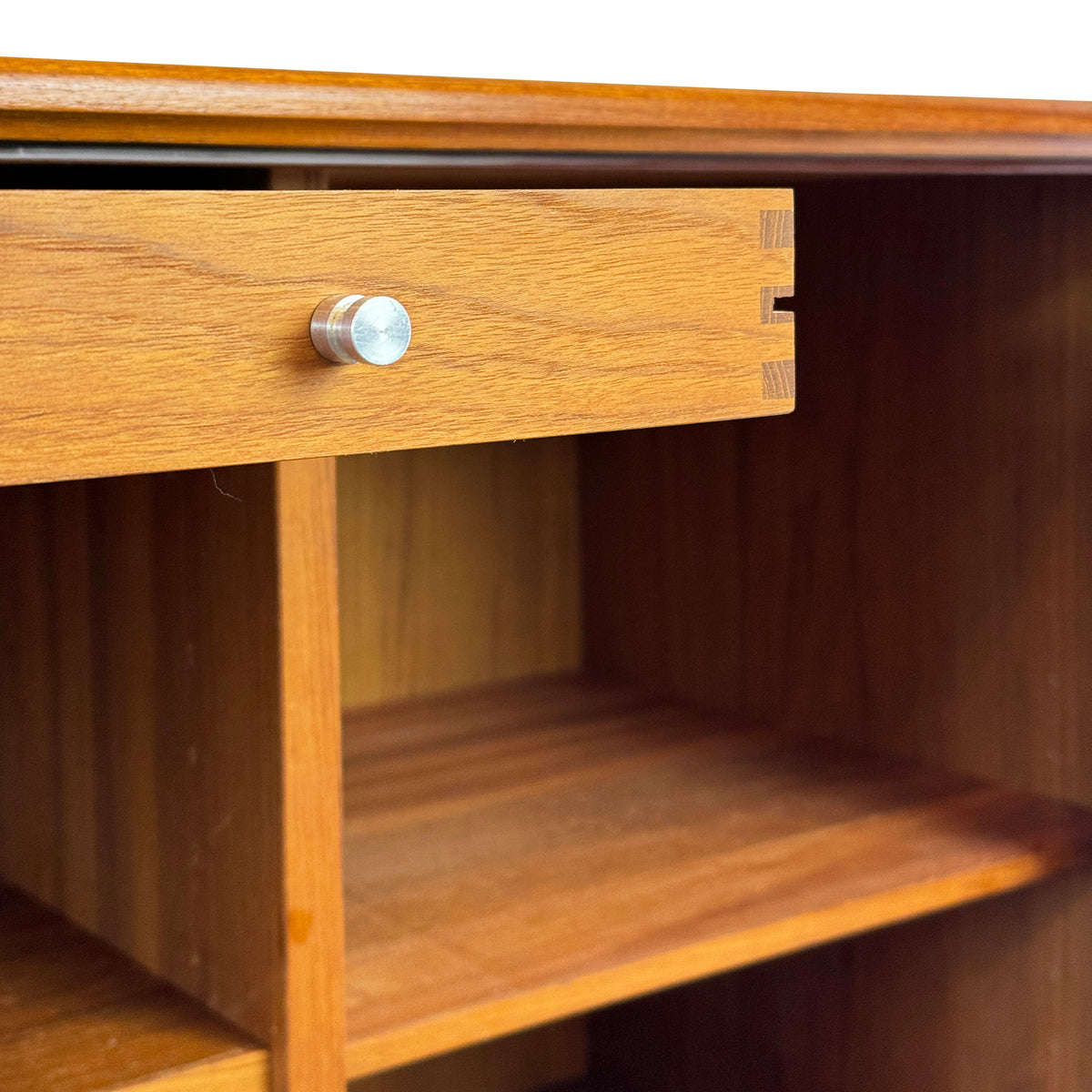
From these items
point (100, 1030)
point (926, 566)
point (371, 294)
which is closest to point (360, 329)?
point (371, 294)

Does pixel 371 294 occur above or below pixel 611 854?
above

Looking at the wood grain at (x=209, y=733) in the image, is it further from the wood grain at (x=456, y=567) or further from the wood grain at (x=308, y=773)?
the wood grain at (x=456, y=567)

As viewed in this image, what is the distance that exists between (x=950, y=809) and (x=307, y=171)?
0.52 meters

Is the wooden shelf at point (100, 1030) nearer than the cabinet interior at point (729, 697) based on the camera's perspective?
Yes

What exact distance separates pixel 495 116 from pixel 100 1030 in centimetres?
36

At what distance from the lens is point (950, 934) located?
2.87 feet

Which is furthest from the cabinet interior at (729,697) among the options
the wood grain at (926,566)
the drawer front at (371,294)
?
the drawer front at (371,294)

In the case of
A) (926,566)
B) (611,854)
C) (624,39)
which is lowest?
(611,854)

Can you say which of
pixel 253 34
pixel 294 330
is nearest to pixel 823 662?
pixel 253 34

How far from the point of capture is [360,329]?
400mm

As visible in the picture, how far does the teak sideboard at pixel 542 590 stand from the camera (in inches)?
16.6

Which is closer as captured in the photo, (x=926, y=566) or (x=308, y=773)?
(x=308, y=773)

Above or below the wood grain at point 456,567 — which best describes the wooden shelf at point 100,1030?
below

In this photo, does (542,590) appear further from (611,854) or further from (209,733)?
(209,733)
